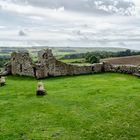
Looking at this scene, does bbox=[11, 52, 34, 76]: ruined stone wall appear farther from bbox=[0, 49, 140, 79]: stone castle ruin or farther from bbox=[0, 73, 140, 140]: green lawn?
bbox=[0, 73, 140, 140]: green lawn

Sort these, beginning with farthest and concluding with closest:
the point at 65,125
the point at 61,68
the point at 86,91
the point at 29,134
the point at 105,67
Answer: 1. the point at 105,67
2. the point at 61,68
3. the point at 86,91
4. the point at 65,125
5. the point at 29,134

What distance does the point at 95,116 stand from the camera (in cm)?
1652

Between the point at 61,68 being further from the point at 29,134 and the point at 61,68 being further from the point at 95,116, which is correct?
the point at 29,134

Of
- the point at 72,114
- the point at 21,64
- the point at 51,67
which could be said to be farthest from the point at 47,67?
the point at 72,114

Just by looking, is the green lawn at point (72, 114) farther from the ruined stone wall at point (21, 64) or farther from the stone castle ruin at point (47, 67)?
the ruined stone wall at point (21, 64)

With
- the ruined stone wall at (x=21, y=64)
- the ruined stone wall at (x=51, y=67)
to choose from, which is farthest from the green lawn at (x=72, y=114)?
the ruined stone wall at (x=21, y=64)

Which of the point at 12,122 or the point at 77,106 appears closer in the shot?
the point at 12,122

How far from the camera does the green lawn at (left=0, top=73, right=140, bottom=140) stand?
553 inches

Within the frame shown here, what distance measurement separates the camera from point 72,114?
55.5 ft

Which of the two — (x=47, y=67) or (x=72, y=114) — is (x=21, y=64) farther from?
(x=72, y=114)

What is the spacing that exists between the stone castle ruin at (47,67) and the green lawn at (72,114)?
10.0 meters

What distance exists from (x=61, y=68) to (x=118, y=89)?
12602 millimetres

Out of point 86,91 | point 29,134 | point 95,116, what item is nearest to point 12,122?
point 29,134

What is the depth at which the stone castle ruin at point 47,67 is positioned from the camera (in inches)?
1363
